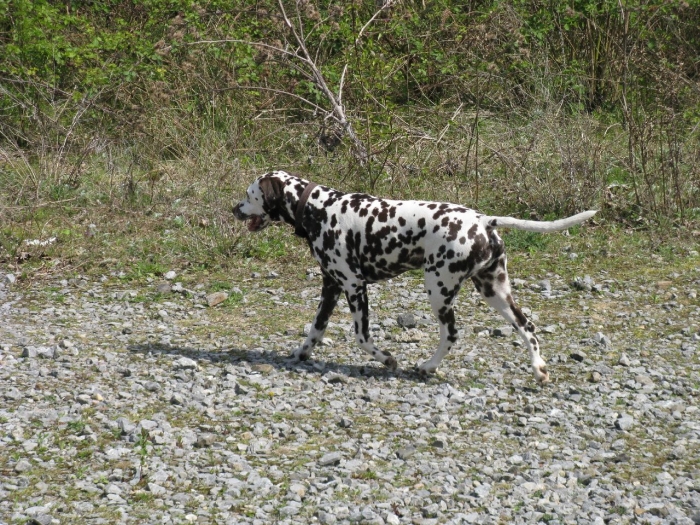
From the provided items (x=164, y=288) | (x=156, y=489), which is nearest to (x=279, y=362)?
(x=164, y=288)

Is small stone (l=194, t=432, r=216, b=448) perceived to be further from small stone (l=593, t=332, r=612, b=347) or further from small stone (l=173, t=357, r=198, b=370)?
small stone (l=593, t=332, r=612, b=347)

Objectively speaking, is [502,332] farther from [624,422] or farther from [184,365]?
[184,365]

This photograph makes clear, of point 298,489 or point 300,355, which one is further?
point 300,355

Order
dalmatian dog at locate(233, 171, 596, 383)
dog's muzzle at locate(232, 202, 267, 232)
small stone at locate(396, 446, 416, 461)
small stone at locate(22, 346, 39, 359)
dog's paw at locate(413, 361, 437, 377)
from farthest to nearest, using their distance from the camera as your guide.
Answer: dog's muzzle at locate(232, 202, 267, 232), small stone at locate(22, 346, 39, 359), dog's paw at locate(413, 361, 437, 377), dalmatian dog at locate(233, 171, 596, 383), small stone at locate(396, 446, 416, 461)

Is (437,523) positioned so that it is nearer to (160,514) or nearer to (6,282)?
(160,514)

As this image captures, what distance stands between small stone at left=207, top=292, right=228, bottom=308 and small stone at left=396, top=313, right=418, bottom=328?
1.78m

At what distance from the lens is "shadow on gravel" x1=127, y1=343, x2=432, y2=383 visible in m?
7.82

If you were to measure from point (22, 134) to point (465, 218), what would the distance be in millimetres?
8259

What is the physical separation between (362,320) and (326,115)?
4.96 m

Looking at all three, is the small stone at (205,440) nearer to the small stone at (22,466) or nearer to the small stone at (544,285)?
the small stone at (22,466)

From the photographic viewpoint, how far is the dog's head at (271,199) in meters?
8.16

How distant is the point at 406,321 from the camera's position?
8.96m

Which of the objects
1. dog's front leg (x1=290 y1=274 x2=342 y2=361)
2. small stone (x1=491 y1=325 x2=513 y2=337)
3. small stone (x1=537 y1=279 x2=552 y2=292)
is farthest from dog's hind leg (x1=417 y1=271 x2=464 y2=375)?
small stone (x1=537 y1=279 x2=552 y2=292)

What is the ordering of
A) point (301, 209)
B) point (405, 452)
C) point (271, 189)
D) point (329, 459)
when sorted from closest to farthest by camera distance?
point (329, 459)
point (405, 452)
point (301, 209)
point (271, 189)
